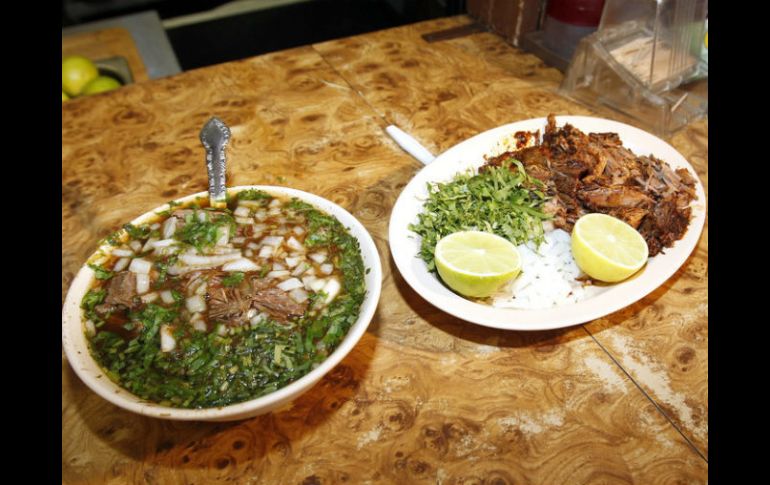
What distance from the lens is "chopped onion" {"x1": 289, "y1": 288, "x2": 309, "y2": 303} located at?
158 cm

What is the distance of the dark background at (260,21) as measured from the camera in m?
5.07

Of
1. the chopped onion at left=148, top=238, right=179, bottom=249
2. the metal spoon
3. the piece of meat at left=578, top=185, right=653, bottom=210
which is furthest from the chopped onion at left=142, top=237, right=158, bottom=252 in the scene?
the piece of meat at left=578, top=185, right=653, bottom=210

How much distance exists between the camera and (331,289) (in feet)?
Result: 5.29

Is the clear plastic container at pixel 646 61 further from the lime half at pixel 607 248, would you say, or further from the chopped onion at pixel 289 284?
the chopped onion at pixel 289 284

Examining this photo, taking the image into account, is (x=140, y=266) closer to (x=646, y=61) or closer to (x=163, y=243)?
(x=163, y=243)

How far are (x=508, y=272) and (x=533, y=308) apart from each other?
0.59 ft

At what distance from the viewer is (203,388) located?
1.40 meters

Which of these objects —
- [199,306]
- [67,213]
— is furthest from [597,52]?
[67,213]

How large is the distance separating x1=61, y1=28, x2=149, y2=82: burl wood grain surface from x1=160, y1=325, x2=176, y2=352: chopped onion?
8.79 feet

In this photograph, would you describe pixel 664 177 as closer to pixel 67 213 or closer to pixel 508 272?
pixel 508 272

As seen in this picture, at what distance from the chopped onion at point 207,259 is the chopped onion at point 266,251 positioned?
0.22 ft

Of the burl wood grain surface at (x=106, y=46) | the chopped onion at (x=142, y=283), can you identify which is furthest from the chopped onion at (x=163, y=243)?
the burl wood grain surface at (x=106, y=46)

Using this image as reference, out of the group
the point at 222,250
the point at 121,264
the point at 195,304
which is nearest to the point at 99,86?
the point at 121,264

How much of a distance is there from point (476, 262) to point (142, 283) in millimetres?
976
